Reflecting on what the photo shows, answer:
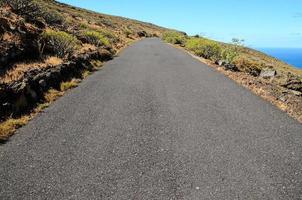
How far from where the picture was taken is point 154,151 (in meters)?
7.57

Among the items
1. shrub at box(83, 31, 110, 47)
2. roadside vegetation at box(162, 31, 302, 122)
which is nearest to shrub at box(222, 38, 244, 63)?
roadside vegetation at box(162, 31, 302, 122)

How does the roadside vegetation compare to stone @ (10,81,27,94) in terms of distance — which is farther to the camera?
the roadside vegetation

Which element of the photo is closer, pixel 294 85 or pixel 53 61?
pixel 53 61

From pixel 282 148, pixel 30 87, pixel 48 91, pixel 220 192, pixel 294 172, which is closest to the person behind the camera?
pixel 220 192

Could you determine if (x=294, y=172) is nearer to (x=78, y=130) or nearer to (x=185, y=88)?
(x=78, y=130)

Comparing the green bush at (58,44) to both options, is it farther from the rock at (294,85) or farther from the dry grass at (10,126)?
the rock at (294,85)

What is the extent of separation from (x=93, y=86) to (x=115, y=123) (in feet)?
17.2

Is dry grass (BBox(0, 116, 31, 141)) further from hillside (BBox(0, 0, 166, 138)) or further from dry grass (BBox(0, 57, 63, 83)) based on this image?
dry grass (BBox(0, 57, 63, 83))

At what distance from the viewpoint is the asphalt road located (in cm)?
597

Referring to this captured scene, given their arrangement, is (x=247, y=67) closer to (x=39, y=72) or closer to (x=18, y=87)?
(x=39, y=72)

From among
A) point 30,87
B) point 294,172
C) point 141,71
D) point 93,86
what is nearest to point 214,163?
point 294,172

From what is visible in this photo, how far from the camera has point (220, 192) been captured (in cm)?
589

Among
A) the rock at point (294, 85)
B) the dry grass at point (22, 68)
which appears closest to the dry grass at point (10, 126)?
the dry grass at point (22, 68)

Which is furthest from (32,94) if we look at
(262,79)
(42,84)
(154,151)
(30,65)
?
(262,79)
